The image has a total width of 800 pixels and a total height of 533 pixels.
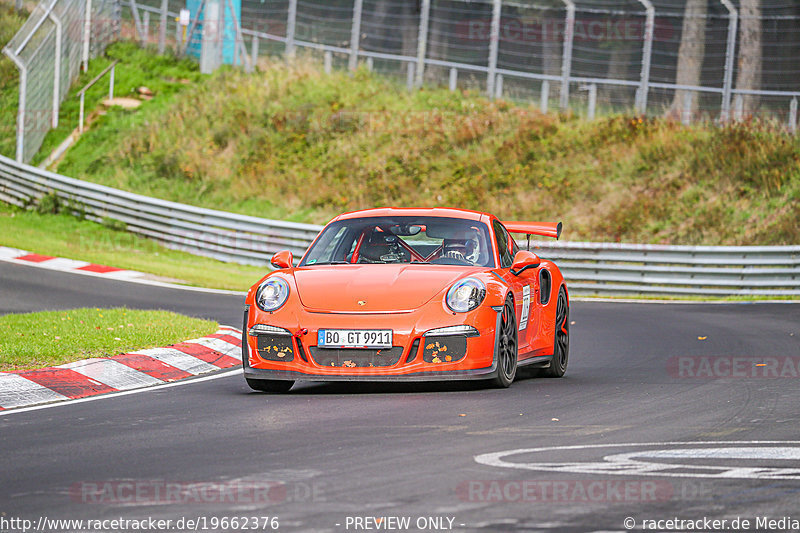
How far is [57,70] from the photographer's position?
33.6 metres

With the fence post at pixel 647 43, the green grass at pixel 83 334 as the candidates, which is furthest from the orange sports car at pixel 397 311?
the fence post at pixel 647 43

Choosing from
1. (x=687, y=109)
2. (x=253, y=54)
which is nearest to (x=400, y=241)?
(x=687, y=109)

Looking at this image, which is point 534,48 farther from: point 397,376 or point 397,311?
point 397,376

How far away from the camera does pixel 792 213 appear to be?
25.4 m

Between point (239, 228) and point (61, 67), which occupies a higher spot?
point (61, 67)

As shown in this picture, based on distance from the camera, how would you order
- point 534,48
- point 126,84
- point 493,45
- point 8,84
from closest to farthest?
point 534,48
point 493,45
point 126,84
point 8,84

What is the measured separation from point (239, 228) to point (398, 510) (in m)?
21.3

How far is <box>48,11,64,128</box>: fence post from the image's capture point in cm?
3241

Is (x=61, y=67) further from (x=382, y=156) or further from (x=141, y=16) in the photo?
(x=382, y=156)

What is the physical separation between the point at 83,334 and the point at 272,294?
339 cm

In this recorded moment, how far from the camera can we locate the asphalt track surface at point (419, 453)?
190 inches

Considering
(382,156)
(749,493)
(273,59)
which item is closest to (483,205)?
(382,156)

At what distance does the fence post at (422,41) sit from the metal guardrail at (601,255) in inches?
344

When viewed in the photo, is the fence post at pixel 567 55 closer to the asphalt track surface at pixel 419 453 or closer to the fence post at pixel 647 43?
the fence post at pixel 647 43
